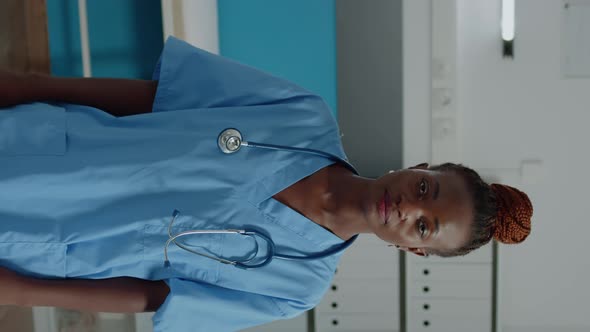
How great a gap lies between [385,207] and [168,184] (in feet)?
1.49

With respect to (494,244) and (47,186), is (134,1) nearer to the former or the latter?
(47,186)

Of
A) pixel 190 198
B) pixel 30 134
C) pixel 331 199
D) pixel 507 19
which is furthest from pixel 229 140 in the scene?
pixel 507 19

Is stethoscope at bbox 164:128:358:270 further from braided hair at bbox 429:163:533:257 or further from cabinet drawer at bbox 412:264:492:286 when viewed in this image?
cabinet drawer at bbox 412:264:492:286

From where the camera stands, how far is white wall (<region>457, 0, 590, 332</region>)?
118 inches

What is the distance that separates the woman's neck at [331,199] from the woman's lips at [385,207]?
0.12 ft

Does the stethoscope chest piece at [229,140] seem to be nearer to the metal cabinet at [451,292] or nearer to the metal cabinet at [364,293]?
the metal cabinet at [364,293]

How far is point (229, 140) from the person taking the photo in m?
→ 1.26

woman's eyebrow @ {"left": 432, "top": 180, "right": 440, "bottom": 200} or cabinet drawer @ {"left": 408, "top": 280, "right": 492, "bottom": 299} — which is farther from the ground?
woman's eyebrow @ {"left": 432, "top": 180, "right": 440, "bottom": 200}

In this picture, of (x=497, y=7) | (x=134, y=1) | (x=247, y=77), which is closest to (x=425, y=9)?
(x=497, y=7)

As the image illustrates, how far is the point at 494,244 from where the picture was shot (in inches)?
114

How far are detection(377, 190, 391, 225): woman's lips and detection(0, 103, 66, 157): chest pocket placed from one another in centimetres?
66

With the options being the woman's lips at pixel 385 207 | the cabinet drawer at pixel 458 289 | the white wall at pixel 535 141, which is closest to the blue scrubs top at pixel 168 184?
the woman's lips at pixel 385 207

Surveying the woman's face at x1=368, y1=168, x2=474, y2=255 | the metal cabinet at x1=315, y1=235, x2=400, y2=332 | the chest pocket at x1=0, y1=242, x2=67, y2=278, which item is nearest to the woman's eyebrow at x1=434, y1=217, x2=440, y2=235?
the woman's face at x1=368, y1=168, x2=474, y2=255

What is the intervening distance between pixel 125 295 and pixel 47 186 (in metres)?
0.27
